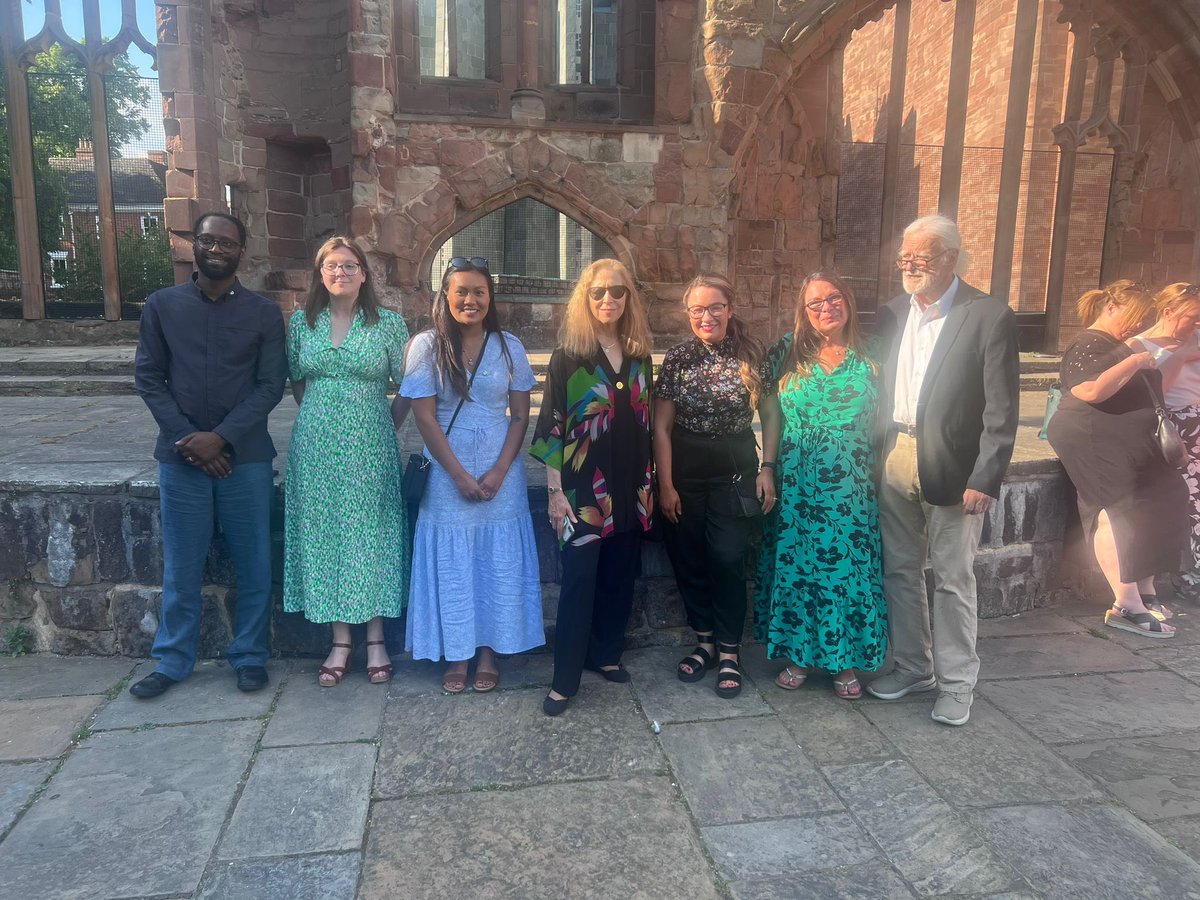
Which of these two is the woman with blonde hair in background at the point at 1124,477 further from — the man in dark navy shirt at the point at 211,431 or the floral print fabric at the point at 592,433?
the man in dark navy shirt at the point at 211,431

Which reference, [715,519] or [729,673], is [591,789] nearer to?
[729,673]

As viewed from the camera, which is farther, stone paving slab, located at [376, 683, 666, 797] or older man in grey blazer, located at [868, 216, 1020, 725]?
older man in grey blazer, located at [868, 216, 1020, 725]

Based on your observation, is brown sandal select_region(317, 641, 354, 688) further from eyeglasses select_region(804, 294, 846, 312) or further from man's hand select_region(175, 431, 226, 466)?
eyeglasses select_region(804, 294, 846, 312)

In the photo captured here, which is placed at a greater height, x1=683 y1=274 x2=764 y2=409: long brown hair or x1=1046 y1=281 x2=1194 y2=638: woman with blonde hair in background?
x1=683 y1=274 x2=764 y2=409: long brown hair

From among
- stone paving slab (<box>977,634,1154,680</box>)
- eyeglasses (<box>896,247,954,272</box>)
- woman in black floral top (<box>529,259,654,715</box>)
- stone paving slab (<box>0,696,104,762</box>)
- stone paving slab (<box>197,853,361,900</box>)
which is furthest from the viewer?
stone paving slab (<box>977,634,1154,680</box>)

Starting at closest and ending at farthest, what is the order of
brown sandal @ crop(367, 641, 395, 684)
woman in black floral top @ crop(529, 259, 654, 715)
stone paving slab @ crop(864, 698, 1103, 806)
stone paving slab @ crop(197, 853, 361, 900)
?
stone paving slab @ crop(197, 853, 361, 900) < stone paving slab @ crop(864, 698, 1103, 806) < woman in black floral top @ crop(529, 259, 654, 715) < brown sandal @ crop(367, 641, 395, 684)

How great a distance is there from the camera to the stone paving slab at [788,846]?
223 centimetres

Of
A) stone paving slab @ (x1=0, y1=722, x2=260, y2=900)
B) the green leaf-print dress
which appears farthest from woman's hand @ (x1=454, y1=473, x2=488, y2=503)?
stone paving slab @ (x1=0, y1=722, x2=260, y2=900)

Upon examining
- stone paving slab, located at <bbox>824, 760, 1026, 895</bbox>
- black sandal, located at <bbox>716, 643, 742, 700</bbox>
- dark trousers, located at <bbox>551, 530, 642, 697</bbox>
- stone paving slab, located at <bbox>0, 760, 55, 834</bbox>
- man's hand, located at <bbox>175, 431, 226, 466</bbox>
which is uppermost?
man's hand, located at <bbox>175, 431, 226, 466</bbox>

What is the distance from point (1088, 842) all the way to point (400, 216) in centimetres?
855

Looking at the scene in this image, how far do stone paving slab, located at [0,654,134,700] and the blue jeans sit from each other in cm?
31

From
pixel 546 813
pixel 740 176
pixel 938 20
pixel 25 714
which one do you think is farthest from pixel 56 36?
pixel 938 20

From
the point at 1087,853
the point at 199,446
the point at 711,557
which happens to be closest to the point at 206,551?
the point at 199,446

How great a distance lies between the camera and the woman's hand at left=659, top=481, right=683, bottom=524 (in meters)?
3.19
